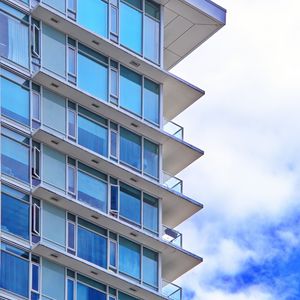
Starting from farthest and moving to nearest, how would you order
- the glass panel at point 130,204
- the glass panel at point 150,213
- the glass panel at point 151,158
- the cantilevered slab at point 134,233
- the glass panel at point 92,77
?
the glass panel at point 151,158 → the glass panel at point 150,213 → the glass panel at point 130,204 → the glass panel at point 92,77 → the cantilevered slab at point 134,233

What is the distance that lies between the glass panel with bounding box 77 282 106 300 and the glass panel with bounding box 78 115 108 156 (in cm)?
488

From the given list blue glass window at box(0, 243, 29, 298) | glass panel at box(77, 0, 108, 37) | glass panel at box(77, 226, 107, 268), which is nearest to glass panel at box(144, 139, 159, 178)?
glass panel at box(77, 226, 107, 268)

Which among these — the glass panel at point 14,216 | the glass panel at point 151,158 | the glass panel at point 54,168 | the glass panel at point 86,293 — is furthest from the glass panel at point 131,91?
the glass panel at point 86,293

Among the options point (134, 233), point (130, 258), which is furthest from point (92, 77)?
point (130, 258)

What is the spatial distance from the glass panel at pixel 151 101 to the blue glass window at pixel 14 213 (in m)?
7.42

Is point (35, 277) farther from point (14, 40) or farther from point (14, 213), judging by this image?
point (14, 40)

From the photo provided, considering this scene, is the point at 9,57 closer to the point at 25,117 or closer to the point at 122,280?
the point at 25,117

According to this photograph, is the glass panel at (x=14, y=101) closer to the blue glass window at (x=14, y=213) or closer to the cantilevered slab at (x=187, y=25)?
the blue glass window at (x=14, y=213)

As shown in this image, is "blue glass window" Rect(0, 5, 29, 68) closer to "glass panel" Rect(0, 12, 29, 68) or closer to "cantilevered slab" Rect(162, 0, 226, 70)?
"glass panel" Rect(0, 12, 29, 68)

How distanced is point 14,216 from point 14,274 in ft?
6.32

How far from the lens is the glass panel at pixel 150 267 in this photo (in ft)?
235

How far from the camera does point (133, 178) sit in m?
71.9

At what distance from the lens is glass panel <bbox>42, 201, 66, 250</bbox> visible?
225 feet

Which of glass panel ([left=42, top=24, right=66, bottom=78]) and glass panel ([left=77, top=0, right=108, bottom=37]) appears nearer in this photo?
glass panel ([left=42, top=24, right=66, bottom=78])
